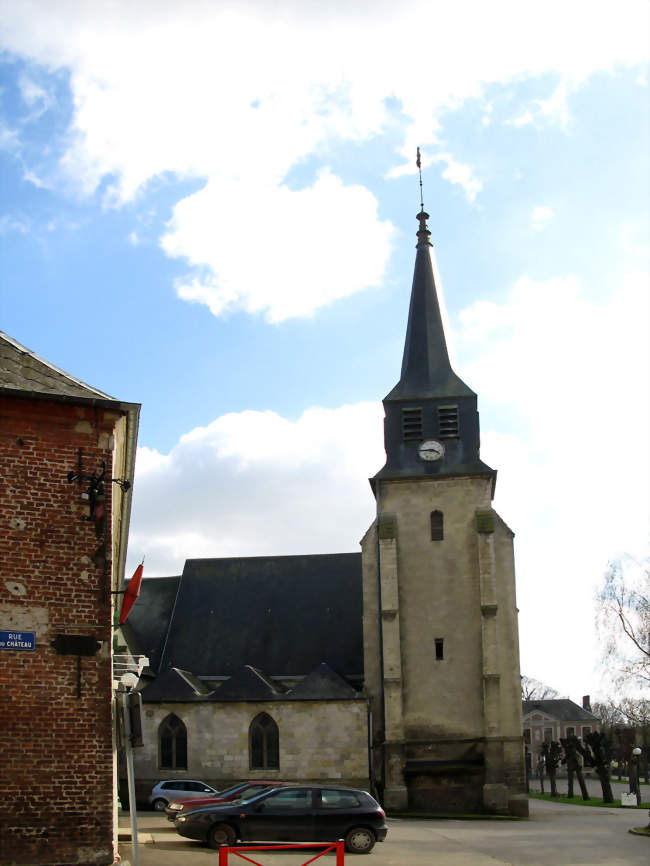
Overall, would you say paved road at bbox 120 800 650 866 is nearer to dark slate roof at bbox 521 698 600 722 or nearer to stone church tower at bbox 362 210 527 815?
stone church tower at bbox 362 210 527 815

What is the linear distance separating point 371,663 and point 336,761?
366 cm

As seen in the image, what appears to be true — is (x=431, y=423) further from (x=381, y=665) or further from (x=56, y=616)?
(x=56, y=616)

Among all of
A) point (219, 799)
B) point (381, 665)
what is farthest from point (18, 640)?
point (381, 665)

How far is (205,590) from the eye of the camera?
40281mm

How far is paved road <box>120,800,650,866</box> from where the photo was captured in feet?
51.6

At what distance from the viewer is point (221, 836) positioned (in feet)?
56.0

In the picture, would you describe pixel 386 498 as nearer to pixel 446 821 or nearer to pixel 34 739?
pixel 446 821

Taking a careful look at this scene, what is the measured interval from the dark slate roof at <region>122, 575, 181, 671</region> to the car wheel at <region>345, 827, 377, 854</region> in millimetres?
21255

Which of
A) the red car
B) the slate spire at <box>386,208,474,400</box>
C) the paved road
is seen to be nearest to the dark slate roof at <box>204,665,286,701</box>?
the paved road

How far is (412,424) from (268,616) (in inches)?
399

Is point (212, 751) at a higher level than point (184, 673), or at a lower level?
lower

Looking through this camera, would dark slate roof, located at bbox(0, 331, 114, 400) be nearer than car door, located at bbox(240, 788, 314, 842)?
Yes

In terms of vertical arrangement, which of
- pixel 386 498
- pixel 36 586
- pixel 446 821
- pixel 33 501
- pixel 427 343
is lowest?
pixel 446 821

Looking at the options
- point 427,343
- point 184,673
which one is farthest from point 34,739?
point 427,343
